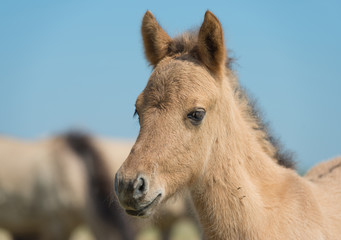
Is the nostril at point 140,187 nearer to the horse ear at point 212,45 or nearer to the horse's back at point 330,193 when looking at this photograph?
the horse ear at point 212,45

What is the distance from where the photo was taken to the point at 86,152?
970 centimetres

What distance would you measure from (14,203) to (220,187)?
7112mm

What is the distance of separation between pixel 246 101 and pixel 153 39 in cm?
101

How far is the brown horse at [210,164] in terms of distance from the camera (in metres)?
3.13

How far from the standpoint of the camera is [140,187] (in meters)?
2.96

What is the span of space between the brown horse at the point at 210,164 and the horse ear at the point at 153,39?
0.15m

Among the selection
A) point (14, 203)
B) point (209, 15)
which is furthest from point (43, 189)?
point (209, 15)

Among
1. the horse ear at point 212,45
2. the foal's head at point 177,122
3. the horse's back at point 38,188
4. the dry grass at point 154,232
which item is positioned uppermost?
the horse ear at point 212,45

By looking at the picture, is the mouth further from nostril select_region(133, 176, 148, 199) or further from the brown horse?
nostril select_region(133, 176, 148, 199)

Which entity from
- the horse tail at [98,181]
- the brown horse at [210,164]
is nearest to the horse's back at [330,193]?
the brown horse at [210,164]

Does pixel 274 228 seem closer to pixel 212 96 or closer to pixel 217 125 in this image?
pixel 217 125

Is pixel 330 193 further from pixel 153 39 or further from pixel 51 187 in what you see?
pixel 51 187

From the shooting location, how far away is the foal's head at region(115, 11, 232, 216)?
9.90 ft

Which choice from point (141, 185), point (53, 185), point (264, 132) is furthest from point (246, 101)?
point (53, 185)
